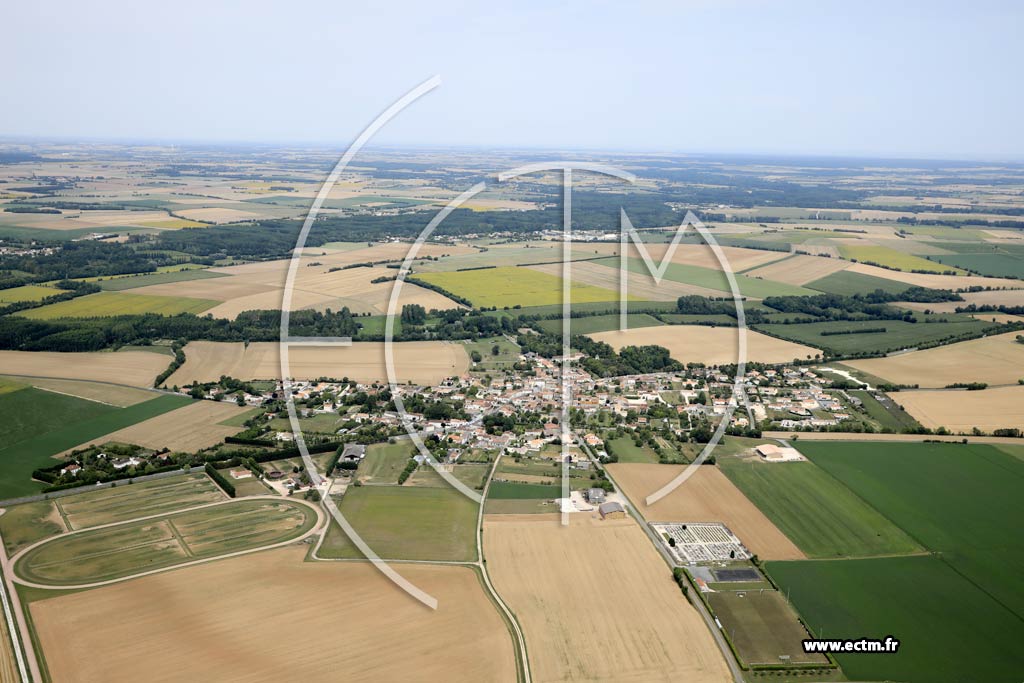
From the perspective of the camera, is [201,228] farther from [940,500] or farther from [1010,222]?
[1010,222]

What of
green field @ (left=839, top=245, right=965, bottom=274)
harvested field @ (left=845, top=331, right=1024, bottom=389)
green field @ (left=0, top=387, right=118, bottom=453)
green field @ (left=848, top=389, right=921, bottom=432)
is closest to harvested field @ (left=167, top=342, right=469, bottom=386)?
green field @ (left=0, top=387, right=118, bottom=453)

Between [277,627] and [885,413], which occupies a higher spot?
[885,413]

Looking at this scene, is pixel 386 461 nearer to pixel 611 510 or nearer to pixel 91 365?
pixel 611 510

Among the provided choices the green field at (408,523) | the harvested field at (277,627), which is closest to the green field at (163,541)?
the harvested field at (277,627)

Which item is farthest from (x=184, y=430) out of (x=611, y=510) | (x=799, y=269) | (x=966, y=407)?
(x=799, y=269)

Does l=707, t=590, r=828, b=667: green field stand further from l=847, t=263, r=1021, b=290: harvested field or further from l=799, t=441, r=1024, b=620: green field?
l=847, t=263, r=1021, b=290: harvested field

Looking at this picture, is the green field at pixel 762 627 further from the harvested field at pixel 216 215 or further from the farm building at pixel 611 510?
the harvested field at pixel 216 215
